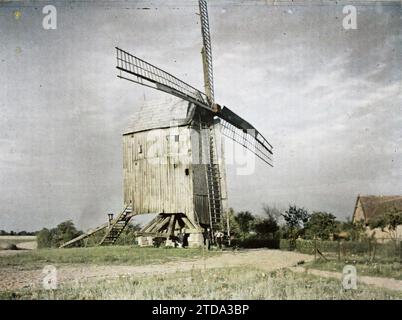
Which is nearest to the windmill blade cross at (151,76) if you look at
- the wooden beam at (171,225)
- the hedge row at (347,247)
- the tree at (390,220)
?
the wooden beam at (171,225)

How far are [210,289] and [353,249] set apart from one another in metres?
→ 5.41

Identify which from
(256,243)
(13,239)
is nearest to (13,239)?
(13,239)

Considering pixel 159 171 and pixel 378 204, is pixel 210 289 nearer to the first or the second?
pixel 159 171

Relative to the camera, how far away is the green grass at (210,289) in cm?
720

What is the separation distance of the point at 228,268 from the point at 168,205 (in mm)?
4004

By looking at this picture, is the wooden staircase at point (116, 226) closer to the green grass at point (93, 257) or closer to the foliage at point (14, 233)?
the green grass at point (93, 257)

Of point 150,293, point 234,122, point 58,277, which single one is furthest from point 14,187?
point 234,122

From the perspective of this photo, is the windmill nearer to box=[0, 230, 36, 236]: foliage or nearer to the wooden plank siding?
the wooden plank siding

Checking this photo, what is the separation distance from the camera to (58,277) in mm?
8180

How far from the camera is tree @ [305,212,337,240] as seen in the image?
1096cm

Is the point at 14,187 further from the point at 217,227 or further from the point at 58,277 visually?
the point at 217,227

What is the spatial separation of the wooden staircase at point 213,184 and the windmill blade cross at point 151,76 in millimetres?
1710

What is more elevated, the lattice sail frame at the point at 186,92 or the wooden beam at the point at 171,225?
the lattice sail frame at the point at 186,92

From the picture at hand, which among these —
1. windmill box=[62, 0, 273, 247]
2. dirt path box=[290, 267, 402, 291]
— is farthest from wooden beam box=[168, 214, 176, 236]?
dirt path box=[290, 267, 402, 291]
